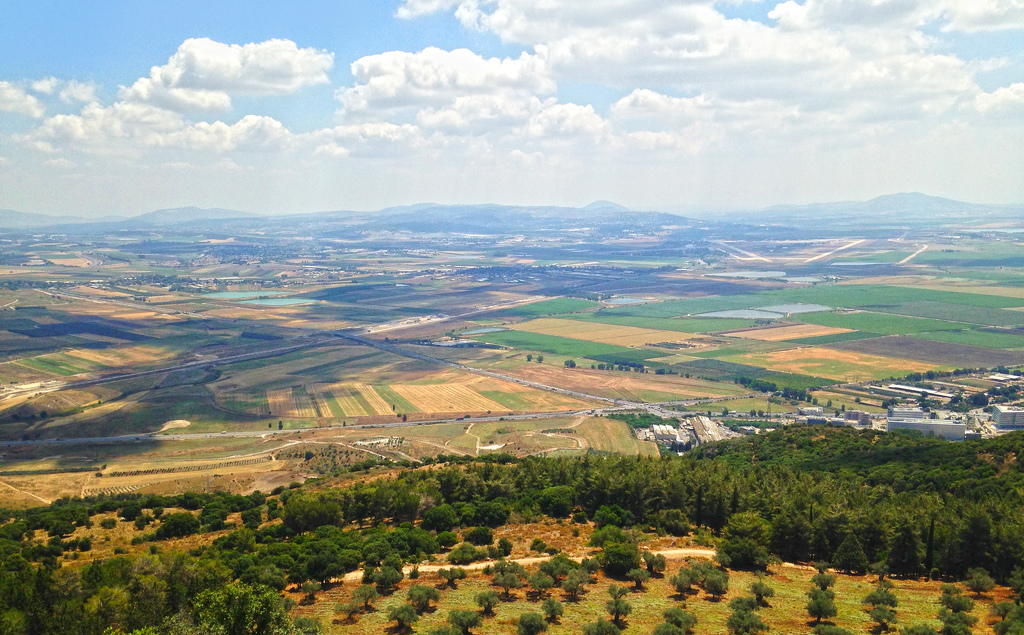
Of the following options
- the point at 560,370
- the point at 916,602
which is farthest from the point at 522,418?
the point at 916,602

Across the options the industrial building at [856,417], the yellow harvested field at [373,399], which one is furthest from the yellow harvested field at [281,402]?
the industrial building at [856,417]

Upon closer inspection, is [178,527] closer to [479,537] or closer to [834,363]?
[479,537]

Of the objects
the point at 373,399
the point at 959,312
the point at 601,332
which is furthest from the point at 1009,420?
the point at 959,312

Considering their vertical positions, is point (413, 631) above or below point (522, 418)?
above

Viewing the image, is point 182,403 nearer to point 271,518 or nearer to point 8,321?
point 271,518

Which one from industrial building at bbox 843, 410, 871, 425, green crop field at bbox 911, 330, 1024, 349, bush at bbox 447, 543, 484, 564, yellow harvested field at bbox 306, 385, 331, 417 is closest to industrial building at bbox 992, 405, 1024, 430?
industrial building at bbox 843, 410, 871, 425

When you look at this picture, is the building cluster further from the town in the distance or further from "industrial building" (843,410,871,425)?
"industrial building" (843,410,871,425)
